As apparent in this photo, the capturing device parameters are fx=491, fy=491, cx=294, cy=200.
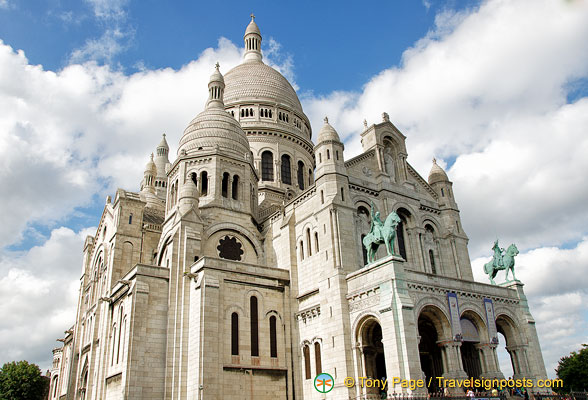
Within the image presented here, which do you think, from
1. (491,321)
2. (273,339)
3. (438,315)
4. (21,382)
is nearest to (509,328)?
(491,321)

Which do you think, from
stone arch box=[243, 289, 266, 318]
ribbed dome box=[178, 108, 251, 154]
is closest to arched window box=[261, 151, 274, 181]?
ribbed dome box=[178, 108, 251, 154]

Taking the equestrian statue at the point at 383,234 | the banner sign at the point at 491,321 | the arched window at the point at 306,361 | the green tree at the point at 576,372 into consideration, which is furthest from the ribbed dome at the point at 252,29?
the green tree at the point at 576,372

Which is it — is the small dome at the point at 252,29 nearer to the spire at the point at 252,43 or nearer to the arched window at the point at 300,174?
the spire at the point at 252,43

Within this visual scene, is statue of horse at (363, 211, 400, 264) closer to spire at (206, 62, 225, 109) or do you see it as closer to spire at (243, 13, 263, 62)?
spire at (206, 62, 225, 109)

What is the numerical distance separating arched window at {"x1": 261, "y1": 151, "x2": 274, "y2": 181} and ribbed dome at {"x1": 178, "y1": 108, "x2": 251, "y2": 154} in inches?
288

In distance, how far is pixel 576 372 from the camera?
2275 inches

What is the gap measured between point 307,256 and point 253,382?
9024 mm

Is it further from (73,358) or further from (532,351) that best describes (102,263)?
(532,351)

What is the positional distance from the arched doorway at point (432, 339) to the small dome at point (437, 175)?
14321 mm

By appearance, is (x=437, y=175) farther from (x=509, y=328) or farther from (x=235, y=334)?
(x=235, y=334)

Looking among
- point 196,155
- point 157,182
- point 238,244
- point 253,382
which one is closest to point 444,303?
point 253,382

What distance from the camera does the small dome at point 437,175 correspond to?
41.3 metres

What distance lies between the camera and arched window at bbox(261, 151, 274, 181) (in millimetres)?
52028

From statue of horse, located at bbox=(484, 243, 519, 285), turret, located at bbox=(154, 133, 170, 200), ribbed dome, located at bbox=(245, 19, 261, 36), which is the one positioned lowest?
statue of horse, located at bbox=(484, 243, 519, 285)
